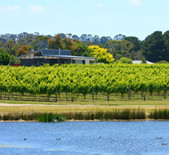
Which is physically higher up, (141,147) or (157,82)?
(157,82)

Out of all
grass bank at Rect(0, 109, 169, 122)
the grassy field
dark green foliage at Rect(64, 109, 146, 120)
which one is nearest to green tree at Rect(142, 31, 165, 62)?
the grassy field

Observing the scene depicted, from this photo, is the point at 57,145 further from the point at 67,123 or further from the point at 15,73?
the point at 15,73

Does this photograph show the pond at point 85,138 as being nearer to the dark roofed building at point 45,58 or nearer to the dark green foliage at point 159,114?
the dark green foliage at point 159,114

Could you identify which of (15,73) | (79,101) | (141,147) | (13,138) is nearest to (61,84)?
(79,101)

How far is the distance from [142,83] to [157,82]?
2638 mm

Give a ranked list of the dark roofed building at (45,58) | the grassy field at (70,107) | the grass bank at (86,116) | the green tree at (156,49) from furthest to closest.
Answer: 1. the green tree at (156,49)
2. the dark roofed building at (45,58)
3. the grassy field at (70,107)
4. the grass bank at (86,116)

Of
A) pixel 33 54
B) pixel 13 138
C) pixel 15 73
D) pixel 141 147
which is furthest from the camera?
pixel 33 54

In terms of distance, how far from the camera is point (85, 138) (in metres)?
36.7

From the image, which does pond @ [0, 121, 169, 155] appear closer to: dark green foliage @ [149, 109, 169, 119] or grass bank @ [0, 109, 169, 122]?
grass bank @ [0, 109, 169, 122]

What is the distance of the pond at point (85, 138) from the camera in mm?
31547

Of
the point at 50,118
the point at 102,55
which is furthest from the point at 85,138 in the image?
the point at 102,55

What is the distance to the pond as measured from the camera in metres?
Result: 31.5

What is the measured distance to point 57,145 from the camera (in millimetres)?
33812

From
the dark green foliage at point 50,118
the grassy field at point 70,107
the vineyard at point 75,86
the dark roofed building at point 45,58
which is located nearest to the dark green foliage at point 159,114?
the grassy field at point 70,107
